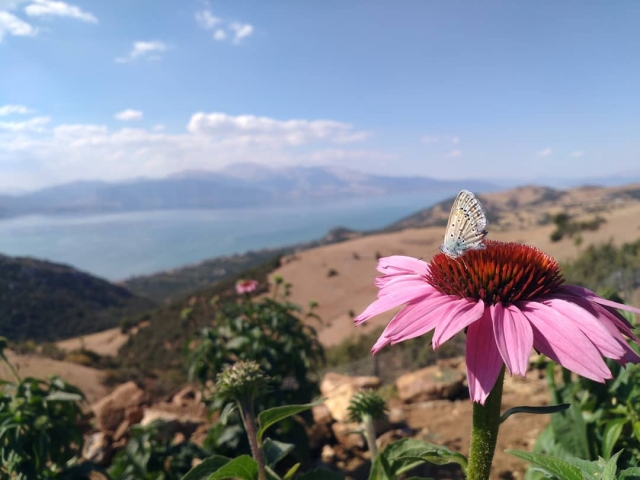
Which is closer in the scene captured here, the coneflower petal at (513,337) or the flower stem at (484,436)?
the coneflower petal at (513,337)

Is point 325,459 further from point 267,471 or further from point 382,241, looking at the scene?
point 382,241

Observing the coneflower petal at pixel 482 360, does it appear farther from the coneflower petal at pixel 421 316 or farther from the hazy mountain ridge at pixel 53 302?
the hazy mountain ridge at pixel 53 302

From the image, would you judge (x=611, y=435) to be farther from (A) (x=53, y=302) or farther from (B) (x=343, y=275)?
(A) (x=53, y=302)

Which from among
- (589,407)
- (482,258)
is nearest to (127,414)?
(589,407)

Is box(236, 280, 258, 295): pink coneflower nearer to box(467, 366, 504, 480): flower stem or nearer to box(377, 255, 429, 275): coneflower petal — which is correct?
box(377, 255, 429, 275): coneflower petal

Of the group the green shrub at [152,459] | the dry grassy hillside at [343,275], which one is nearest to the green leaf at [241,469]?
the green shrub at [152,459]

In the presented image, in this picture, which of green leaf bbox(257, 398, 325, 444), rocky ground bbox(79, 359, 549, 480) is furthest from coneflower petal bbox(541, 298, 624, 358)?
rocky ground bbox(79, 359, 549, 480)

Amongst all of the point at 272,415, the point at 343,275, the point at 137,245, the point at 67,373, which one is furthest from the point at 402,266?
the point at 137,245
